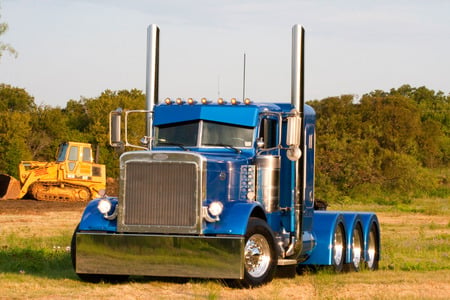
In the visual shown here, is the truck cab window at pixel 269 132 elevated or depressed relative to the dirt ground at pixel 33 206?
elevated

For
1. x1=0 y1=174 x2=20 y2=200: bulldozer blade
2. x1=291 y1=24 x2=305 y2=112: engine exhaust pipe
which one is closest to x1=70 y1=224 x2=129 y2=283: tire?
x1=291 y1=24 x2=305 y2=112: engine exhaust pipe

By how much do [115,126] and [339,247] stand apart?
4.97 metres

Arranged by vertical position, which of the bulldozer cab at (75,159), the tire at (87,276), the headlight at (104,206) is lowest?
the tire at (87,276)

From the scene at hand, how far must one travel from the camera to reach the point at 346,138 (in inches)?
2571

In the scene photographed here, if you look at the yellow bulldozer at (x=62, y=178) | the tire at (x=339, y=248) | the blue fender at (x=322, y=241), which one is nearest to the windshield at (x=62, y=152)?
the yellow bulldozer at (x=62, y=178)

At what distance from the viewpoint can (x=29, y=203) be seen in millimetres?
47000

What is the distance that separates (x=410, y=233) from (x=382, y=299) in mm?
15718

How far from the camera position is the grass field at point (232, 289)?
13.3 metres

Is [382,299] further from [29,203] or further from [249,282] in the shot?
[29,203]

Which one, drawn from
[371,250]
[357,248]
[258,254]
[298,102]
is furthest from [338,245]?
[258,254]

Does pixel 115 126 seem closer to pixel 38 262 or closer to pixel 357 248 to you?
pixel 38 262

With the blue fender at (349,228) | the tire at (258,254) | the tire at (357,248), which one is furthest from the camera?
the tire at (357,248)

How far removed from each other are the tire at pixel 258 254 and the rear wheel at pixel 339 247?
3021 millimetres

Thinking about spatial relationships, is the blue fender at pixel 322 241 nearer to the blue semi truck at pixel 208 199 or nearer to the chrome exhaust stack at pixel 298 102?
the blue semi truck at pixel 208 199
